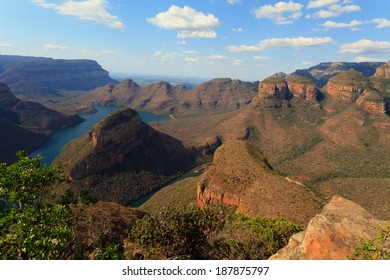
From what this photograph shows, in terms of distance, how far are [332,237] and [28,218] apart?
89.2ft

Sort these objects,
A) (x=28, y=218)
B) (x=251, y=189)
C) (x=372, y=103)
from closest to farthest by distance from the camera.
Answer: (x=28, y=218) < (x=251, y=189) < (x=372, y=103)

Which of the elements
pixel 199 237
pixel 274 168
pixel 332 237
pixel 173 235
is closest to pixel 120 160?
pixel 274 168

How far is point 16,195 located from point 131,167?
10948cm

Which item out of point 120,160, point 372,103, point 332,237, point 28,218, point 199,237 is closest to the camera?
point 28,218

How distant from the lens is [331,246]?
1001 inches

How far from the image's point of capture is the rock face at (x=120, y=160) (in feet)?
373

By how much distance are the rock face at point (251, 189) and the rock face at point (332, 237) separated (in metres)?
22.7

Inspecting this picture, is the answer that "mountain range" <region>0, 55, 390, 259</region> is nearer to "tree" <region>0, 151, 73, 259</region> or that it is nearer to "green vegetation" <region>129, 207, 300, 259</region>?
"tree" <region>0, 151, 73, 259</region>

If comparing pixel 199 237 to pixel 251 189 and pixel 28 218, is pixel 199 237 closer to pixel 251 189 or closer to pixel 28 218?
pixel 28 218

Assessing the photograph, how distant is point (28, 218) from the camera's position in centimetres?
1833

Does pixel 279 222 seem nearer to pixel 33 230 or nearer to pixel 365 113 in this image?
pixel 33 230

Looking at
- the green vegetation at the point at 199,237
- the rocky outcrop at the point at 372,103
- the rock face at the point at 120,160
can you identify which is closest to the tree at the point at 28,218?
the green vegetation at the point at 199,237

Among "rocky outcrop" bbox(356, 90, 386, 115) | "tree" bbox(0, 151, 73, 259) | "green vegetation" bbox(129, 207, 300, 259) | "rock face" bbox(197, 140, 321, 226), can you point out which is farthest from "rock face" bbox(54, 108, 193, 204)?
"rocky outcrop" bbox(356, 90, 386, 115)

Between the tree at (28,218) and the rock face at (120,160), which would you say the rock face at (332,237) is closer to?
A: the tree at (28,218)
